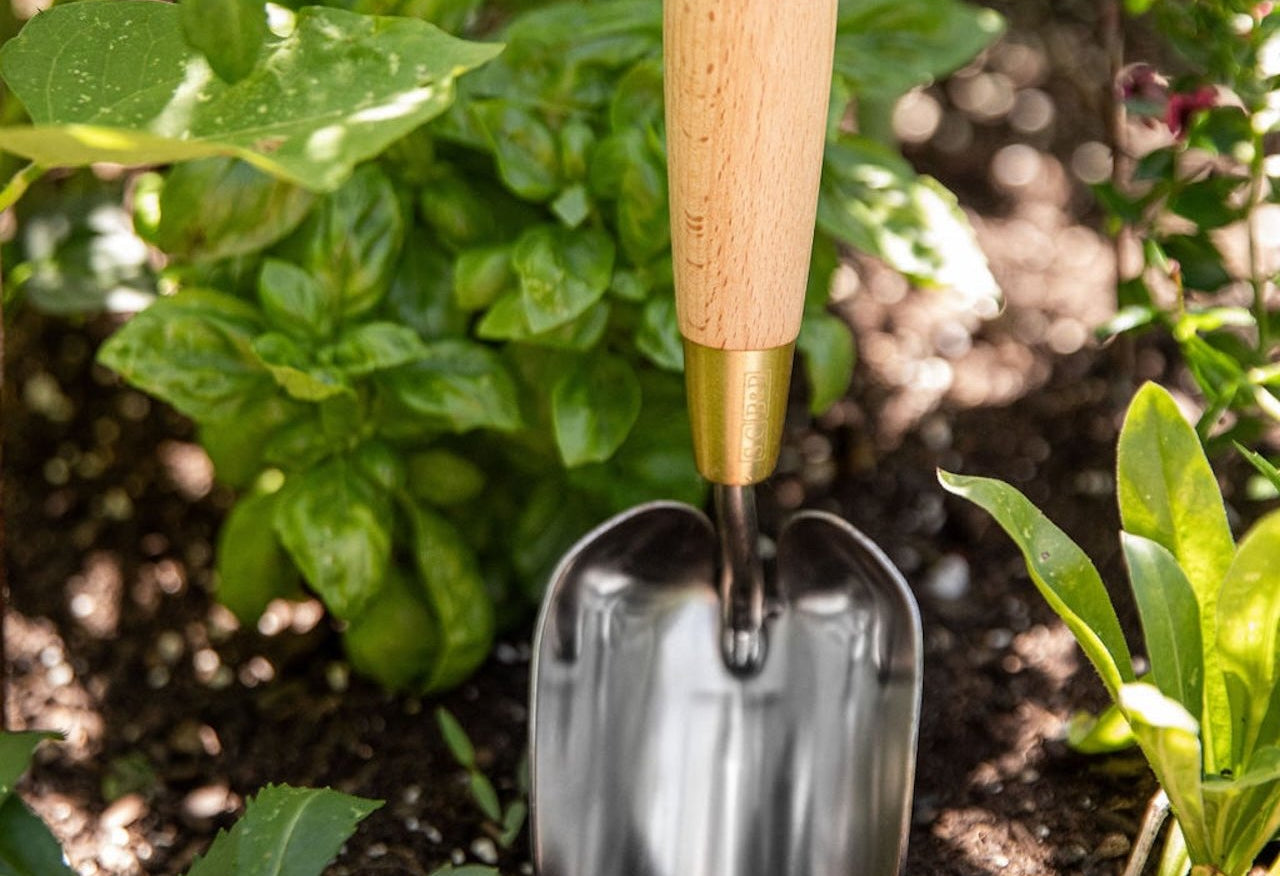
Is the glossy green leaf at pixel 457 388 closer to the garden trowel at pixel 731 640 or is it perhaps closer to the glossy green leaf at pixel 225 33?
the garden trowel at pixel 731 640

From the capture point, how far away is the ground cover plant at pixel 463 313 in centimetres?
85

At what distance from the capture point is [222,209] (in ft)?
2.80

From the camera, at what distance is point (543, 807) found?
0.84 meters

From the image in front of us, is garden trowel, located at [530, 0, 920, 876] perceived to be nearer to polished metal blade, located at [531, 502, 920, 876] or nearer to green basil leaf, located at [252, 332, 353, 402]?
polished metal blade, located at [531, 502, 920, 876]

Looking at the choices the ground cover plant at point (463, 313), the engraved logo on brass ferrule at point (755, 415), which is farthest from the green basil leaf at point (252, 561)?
the engraved logo on brass ferrule at point (755, 415)

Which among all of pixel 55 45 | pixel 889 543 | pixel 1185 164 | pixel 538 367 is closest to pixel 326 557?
pixel 538 367

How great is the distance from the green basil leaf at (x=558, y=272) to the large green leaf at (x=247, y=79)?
0.21m

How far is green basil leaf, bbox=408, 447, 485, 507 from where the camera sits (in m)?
0.95

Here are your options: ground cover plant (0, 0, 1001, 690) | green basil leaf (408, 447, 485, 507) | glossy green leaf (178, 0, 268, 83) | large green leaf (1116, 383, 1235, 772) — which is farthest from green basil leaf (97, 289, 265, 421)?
large green leaf (1116, 383, 1235, 772)

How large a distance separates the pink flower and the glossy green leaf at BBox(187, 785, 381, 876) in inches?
26.6

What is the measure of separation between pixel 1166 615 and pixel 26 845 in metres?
0.61

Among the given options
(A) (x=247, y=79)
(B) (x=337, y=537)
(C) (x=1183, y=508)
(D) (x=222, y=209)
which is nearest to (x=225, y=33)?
(A) (x=247, y=79)

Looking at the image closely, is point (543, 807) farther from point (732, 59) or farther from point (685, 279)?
point (732, 59)

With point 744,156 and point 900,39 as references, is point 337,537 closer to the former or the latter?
point 744,156
